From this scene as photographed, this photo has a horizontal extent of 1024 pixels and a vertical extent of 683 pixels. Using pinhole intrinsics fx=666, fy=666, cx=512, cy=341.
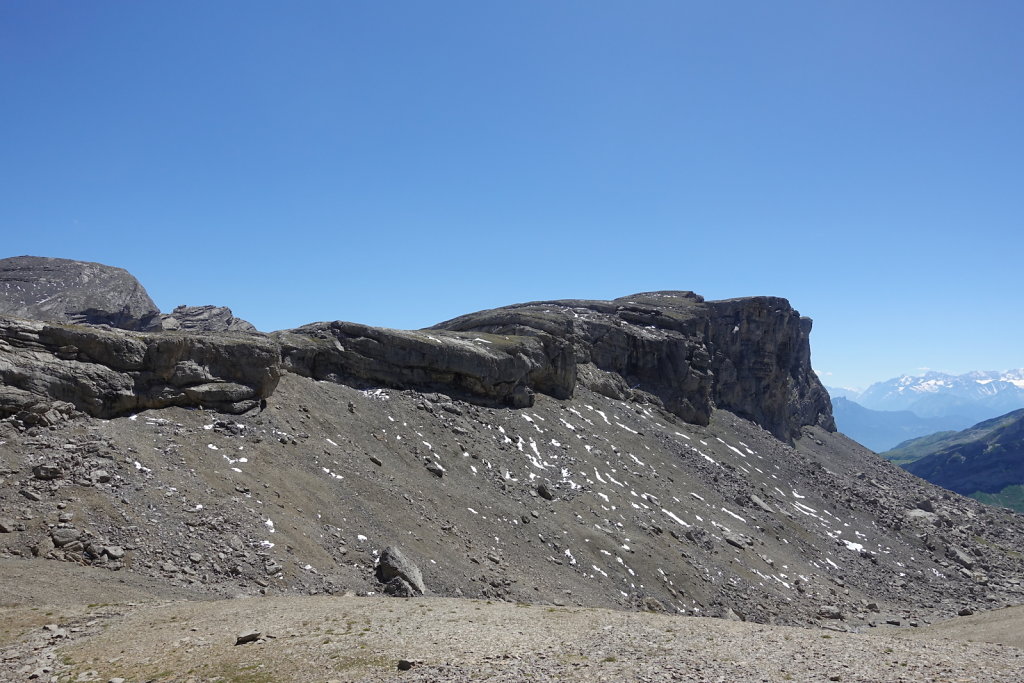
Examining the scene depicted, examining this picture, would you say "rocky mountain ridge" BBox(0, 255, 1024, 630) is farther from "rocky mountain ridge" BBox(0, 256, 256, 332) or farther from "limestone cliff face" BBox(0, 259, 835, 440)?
"rocky mountain ridge" BBox(0, 256, 256, 332)

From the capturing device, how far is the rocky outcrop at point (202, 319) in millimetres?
124500

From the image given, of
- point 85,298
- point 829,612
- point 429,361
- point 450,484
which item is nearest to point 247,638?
point 450,484

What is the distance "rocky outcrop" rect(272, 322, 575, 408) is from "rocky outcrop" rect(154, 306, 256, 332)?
65.9 meters

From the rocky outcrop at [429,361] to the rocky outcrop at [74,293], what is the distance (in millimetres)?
64791

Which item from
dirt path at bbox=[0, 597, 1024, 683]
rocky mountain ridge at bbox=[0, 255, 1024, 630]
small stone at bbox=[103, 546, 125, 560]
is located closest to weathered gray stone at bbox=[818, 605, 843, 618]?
rocky mountain ridge at bbox=[0, 255, 1024, 630]

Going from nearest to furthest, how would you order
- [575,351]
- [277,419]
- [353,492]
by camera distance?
[353,492] → [277,419] → [575,351]

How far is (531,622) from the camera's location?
30109mm

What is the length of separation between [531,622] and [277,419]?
92.6 feet

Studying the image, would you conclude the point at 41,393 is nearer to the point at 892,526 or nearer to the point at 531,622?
the point at 531,622

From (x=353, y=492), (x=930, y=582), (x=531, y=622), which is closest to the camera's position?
(x=531, y=622)

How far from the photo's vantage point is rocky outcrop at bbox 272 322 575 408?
62531 mm

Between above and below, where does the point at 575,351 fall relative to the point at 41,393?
above

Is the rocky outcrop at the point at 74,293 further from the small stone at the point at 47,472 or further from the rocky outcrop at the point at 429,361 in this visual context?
the small stone at the point at 47,472

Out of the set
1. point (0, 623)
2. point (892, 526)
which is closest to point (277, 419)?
point (0, 623)
